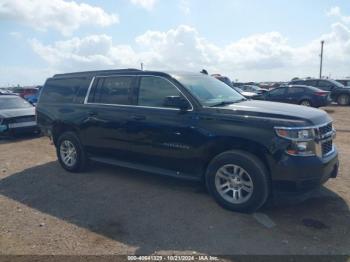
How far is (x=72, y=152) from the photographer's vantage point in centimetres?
664

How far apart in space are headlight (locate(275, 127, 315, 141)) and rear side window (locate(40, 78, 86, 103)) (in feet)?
12.9

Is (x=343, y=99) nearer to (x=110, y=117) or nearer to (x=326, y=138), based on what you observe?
(x=326, y=138)

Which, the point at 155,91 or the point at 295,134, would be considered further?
the point at 155,91

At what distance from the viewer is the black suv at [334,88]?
20208mm

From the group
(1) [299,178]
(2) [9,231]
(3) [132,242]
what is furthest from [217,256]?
(2) [9,231]

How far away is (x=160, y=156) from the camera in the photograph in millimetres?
5219

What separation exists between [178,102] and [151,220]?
165 centimetres

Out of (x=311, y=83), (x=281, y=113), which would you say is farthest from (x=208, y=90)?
(x=311, y=83)

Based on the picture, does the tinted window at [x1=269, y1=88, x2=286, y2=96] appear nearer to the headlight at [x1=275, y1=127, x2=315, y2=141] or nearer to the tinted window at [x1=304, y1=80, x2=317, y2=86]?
the tinted window at [x1=304, y1=80, x2=317, y2=86]

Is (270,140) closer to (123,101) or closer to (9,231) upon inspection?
(123,101)

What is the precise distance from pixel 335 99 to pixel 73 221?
19.9 meters

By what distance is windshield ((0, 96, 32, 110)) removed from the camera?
11.7 meters

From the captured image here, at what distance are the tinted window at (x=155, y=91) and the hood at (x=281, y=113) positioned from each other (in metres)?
0.92

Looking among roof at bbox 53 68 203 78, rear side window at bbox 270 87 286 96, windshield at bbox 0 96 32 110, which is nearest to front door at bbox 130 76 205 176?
roof at bbox 53 68 203 78
